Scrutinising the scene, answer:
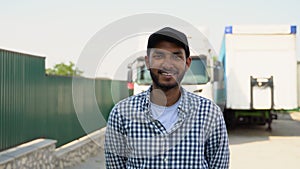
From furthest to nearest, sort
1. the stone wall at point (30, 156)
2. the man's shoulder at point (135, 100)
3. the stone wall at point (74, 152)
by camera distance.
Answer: the stone wall at point (74, 152), the stone wall at point (30, 156), the man's shoulder at point (135, 100)

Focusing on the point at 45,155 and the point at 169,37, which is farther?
the point at 45,155

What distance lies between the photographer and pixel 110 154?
2.19 m

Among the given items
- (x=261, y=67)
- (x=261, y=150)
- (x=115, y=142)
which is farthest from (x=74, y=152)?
(x=261, y=67)

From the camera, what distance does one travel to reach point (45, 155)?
659 cm

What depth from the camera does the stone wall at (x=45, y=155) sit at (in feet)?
18.1

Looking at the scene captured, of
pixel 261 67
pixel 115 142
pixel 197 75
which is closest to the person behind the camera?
pixel 115 142

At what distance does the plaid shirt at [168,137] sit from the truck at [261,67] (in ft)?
37.1

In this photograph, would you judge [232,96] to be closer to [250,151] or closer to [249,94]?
[249,94]

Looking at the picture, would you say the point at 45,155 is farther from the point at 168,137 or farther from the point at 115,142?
the point at 168,137

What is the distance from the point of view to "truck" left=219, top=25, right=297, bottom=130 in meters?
13.0

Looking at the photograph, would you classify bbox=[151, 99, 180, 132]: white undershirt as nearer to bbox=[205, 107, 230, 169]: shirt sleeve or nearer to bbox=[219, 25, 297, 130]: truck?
bbox=[205, 107, 230, 169]: shirt sleeve

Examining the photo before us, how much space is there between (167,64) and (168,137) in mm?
380

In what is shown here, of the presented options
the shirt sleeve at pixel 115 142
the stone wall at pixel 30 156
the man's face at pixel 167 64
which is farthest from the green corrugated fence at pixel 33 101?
the man's face at pixel 167 64

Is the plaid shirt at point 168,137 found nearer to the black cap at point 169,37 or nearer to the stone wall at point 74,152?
the black cap at point 169,37
